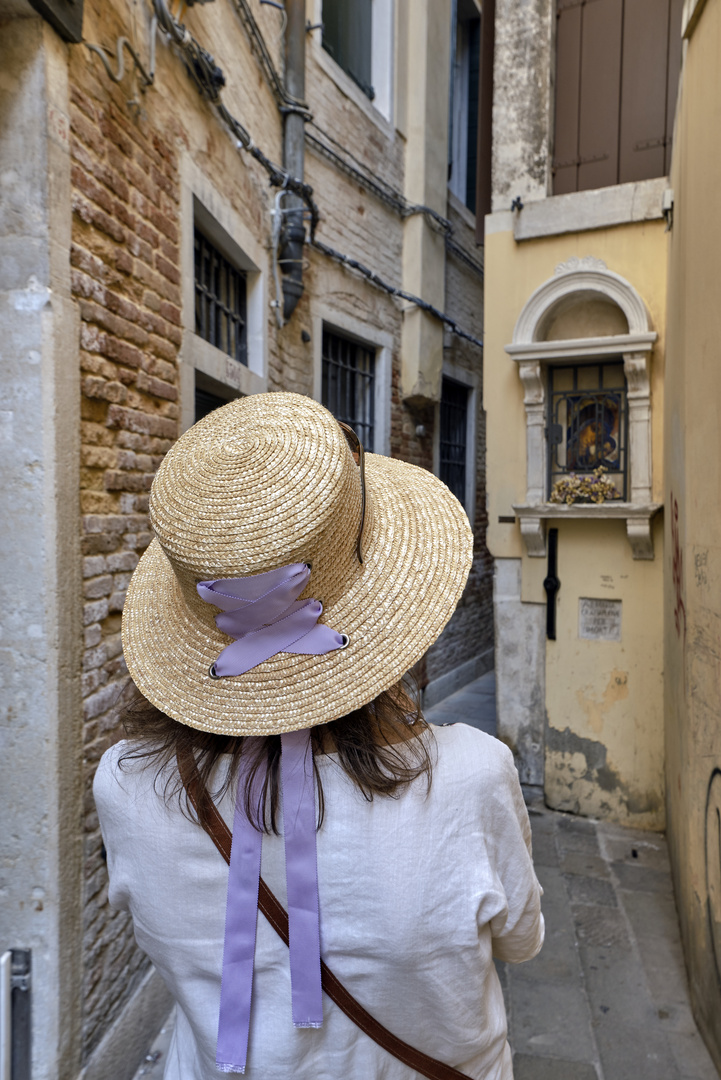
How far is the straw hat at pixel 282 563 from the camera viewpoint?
38.3 inches

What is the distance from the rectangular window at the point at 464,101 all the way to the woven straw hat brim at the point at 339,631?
8.99m

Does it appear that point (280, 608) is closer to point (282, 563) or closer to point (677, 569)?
point (282, 563)

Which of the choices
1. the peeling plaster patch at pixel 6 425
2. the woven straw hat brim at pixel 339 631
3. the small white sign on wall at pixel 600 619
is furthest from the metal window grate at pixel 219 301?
the woven straw hat brim at pixel 339 631

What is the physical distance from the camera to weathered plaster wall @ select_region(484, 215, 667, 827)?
16.4 feet

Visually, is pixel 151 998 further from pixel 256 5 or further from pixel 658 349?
pixel 256 5

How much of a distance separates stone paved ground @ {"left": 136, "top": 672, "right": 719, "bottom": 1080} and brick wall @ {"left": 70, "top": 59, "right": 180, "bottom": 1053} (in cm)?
73

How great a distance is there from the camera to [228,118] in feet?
12.9

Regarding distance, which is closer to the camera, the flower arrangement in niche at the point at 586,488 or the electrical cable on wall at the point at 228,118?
the electrical cable on wall at the point at 228,118

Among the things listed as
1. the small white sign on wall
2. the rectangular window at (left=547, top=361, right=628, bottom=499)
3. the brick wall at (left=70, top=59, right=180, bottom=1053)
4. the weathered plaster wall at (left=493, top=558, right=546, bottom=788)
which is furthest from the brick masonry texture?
the small white sign on wall

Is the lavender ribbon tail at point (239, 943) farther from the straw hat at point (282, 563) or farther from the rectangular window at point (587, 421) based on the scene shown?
the rectangular window at point (587, 421)

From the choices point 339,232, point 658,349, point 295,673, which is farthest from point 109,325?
point 339,232

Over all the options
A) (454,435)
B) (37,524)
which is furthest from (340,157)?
(37,524)

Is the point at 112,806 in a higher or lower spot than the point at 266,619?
lower

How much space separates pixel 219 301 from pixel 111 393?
6.32 feet
